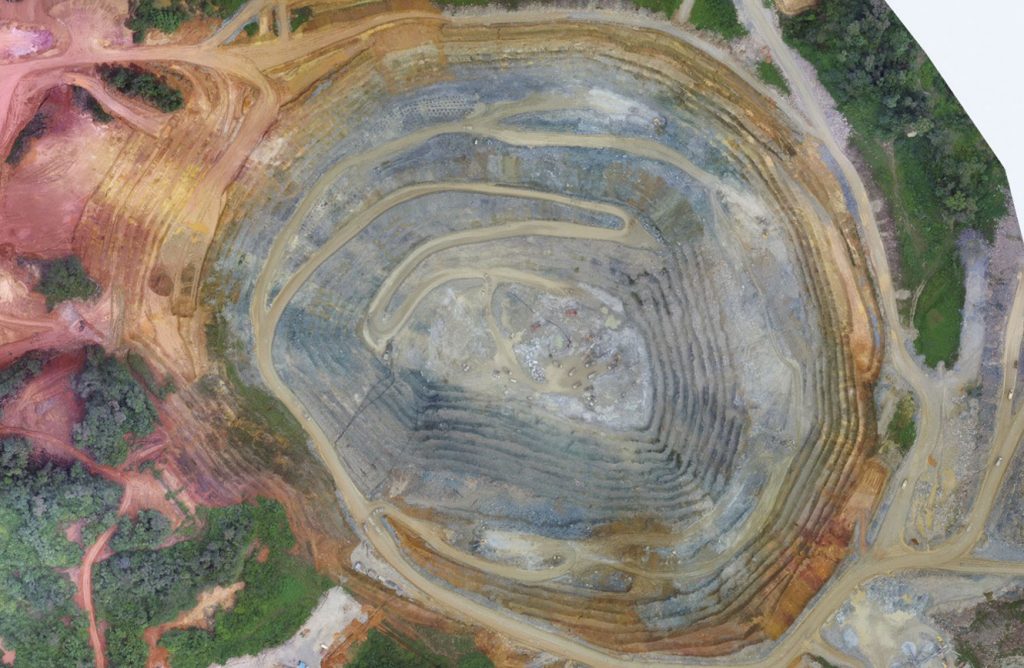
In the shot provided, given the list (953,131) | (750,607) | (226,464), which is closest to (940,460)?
(750,607)

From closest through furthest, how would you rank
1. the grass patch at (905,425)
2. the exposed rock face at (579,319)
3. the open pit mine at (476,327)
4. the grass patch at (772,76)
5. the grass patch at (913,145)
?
the grass patch at (913,145), the open pit mine at (476,327), the grass patch at (905,425), the grass patch at (772,76), the exposed rock face at (579,319)

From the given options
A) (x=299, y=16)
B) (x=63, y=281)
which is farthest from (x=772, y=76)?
(x=63, y=281)

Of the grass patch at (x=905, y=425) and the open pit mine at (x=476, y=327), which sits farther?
the grass patch at (x=905, y=425)

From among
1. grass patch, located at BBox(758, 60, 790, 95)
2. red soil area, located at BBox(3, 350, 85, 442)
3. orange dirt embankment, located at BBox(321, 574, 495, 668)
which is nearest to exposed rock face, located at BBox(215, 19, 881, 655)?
grass patch, located at BBox(758, 60, 790, 95)

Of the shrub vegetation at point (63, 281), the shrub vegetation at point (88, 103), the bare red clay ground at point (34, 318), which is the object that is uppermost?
the shrub vegetation at point (88, 103)

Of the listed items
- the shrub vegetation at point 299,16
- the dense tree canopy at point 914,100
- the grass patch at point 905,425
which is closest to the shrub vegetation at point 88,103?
the shrub vegetation at point 299,16

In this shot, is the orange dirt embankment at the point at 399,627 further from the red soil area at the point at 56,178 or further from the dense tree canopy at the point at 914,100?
the dense tree canopy at the point at 914,100

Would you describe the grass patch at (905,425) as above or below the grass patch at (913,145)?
below

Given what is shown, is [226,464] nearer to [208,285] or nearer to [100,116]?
[208,285]
